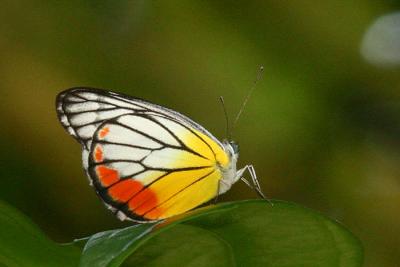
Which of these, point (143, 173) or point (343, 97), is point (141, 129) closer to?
point (143, 173)

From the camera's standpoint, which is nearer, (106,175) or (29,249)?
(29,249)

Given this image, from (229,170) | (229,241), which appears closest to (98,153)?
(229,170)

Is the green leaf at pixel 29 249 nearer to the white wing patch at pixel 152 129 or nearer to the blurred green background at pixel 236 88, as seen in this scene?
the white wing patch at pixel 152 129

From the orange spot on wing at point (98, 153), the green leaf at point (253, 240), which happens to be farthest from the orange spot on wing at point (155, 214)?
the green leaf at point (253, 240)

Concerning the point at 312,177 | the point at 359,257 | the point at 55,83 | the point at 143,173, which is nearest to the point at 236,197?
the point at 312,177

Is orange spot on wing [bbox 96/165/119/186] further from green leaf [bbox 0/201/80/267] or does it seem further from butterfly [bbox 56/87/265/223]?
green leaf [bbox 0/201/80/267]

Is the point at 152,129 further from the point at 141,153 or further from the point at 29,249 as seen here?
the point at 29,249
